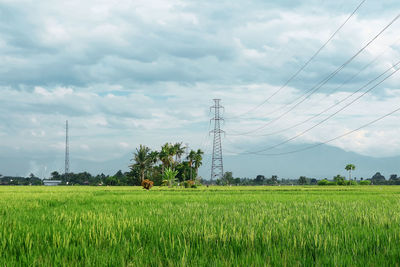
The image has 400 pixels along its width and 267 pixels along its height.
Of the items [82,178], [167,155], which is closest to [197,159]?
[167,155]

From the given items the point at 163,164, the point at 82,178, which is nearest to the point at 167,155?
the point at 163,164

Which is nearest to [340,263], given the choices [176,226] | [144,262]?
[144,262]

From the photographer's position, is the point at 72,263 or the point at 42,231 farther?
the point at 42,231

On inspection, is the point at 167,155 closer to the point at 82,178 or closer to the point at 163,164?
the point at 163,164

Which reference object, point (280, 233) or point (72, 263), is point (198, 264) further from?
point (280, 233)

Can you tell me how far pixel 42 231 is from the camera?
494 cm

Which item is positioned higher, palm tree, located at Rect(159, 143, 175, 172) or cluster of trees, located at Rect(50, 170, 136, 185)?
palm tree, located at Rect(159, 143, 175, 172)

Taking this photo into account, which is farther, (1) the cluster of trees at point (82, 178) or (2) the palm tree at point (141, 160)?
(1) the cluster of trees at point (82, 178)

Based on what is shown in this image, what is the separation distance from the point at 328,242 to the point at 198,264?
1895 millimetres

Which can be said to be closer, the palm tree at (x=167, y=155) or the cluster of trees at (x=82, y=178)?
the palm tree at (x=167, y=155)

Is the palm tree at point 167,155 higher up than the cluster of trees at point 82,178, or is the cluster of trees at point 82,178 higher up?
the palm tree at point 167,155

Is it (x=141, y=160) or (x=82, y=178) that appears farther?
(x=82, y=178)

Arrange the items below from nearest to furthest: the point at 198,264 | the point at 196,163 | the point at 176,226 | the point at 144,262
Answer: the point at 198,264 → the point at 144,262 → the point at 176,226 → the point at 196,163

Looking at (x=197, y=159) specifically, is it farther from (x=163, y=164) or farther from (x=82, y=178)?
(x=82, y=178)
